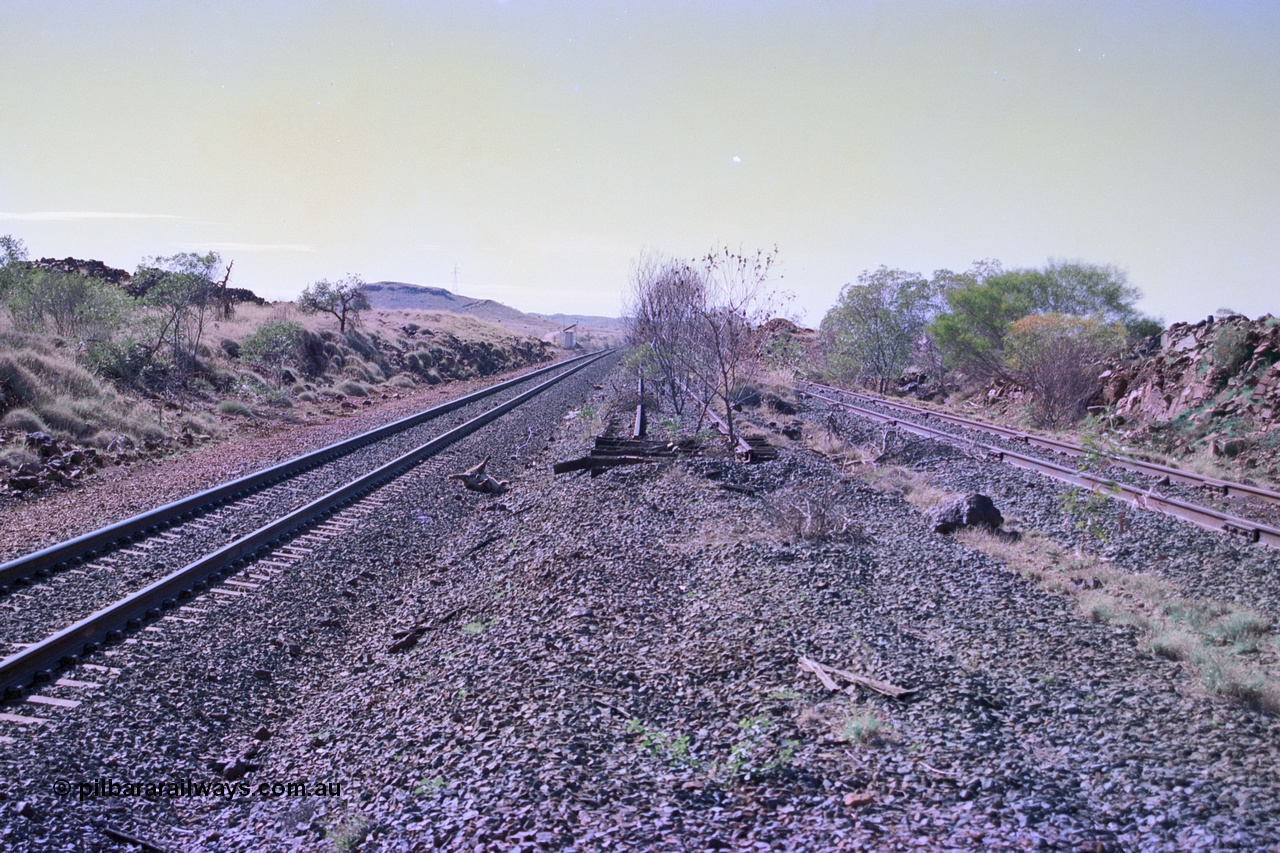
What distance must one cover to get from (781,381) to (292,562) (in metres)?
20.7

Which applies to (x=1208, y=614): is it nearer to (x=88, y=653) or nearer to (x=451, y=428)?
(x=88, y=653)

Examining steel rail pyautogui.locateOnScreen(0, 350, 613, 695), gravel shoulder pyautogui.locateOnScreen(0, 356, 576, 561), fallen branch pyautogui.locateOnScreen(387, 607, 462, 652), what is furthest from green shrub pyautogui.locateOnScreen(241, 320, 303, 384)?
fallen branch pyautogui.locateOnScreen(387, 607, 462, 652)

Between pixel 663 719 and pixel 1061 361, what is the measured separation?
920 inches

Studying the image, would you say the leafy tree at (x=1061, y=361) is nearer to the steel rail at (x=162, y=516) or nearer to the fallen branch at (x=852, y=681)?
the steel rail at (x=162, y=516)

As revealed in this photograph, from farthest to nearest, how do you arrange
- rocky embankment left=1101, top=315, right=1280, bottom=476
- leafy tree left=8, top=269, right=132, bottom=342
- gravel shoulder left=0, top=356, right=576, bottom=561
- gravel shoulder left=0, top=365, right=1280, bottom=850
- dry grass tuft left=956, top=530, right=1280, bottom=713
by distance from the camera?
leafy tree left=8, top=269, right=132, bottom=342 < rocky embankment left=1101, top=315, right=1280, bottom=476 < gravel shoulder left=0, top=356, right=576, bottom=561 < dry grass tuft left=956, top=530, right=1280, bottom=713 < gravel shoulder left=0, top=365, right=1280, bottom=850

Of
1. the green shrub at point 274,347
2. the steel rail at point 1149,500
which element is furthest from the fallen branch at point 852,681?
the green shrub at point 274,347

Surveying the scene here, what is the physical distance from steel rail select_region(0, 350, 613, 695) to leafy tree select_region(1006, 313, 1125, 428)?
20.2m

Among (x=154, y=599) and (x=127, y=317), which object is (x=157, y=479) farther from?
(x=127, y=317)

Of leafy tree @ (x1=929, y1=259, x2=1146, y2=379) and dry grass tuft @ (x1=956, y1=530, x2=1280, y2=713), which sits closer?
dry grass tuft @ (x1=956, y1=530, x2=1280, y2=713)

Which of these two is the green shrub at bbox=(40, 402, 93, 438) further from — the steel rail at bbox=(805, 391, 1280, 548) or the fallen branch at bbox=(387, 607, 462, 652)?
the steel rail at bbox=(805, 391, 1280, 548)

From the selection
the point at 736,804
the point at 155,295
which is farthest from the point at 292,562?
the point at 155,295

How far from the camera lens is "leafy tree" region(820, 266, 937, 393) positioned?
131ft

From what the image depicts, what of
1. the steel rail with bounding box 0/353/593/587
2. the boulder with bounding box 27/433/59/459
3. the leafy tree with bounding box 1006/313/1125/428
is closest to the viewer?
Result: the steel rail with bounding box 0/353/593/587

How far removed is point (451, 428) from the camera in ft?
64.5
